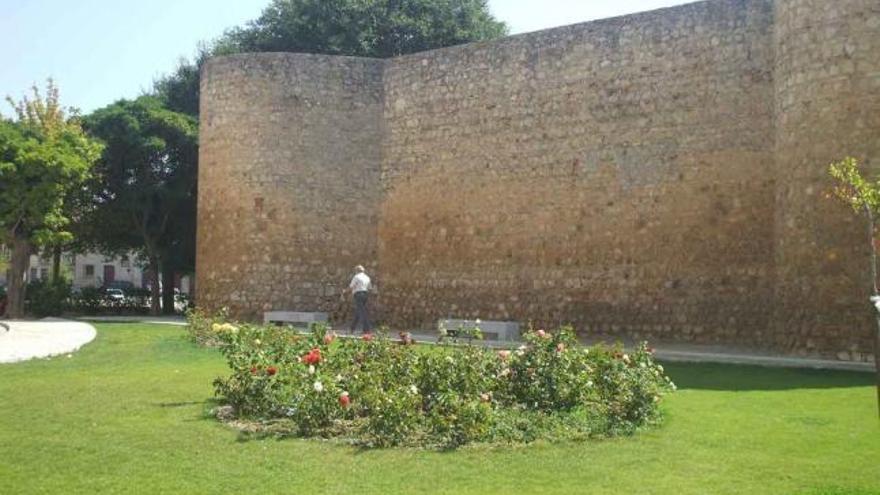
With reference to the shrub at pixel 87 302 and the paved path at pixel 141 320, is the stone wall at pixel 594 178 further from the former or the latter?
the shrub at pixel 87 302

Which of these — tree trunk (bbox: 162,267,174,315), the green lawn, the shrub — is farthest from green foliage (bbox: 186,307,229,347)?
tree trunk (bbox: 162,267,174,315)

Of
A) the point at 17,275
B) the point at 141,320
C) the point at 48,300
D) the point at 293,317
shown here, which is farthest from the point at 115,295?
the point at 293,317

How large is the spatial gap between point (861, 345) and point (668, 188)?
4869 mm

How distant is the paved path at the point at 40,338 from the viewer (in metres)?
13.2

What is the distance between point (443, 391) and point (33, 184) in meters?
17.9

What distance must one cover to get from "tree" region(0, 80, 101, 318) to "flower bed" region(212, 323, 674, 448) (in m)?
15.4

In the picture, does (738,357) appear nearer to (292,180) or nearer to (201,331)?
(201,331)

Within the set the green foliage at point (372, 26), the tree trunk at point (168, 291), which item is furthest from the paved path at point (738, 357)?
the green foliage at point (372, 26)

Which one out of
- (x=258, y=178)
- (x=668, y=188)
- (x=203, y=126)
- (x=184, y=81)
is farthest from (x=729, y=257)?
(x=184, y=81)

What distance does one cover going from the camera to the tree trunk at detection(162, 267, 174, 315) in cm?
2775

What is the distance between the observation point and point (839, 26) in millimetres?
12297

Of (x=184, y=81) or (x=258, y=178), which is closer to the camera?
(x=258, y=178)

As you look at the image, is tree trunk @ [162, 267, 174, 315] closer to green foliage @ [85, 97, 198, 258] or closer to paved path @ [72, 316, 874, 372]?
green foliage @ [85, 97, 198, 258]

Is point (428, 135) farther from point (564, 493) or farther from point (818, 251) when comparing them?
point (564, 493)
